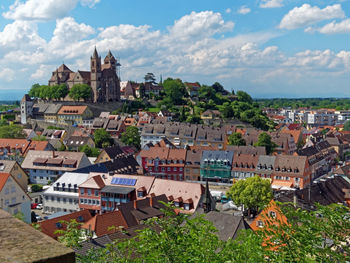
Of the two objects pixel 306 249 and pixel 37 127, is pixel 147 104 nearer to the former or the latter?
pixel 37 127

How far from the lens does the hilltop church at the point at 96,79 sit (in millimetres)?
129000

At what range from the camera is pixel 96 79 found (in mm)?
128875

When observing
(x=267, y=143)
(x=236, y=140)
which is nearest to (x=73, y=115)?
(x=236, y=140)

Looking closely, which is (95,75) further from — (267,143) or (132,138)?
(267,143)

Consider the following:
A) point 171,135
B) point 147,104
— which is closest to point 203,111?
point 147,104

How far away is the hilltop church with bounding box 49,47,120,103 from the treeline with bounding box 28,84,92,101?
466 cm

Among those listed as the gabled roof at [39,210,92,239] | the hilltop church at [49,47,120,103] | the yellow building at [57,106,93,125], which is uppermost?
the hilltop church at [49,47,120,103]

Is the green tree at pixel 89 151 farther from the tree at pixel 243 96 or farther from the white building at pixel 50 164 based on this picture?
the tree at pixel 243 96

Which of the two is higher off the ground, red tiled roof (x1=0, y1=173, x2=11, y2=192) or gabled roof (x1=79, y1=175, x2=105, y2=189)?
red tiled roof (x1=0, y1=173, x2=11, y2=192)

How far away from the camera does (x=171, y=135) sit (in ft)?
292

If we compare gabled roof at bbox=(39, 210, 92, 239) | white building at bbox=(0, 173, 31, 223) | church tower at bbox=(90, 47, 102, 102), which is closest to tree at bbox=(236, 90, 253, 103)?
church tower at bbox=(90, 47, 102, 102)

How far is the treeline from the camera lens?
4795 inches

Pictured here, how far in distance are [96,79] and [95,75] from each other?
136cm

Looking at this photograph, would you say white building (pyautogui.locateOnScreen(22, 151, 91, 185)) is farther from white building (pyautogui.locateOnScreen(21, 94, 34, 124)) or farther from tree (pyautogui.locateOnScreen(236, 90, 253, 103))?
tree (pyautogui.locateOnScreen(236, 90, 253, 103))
